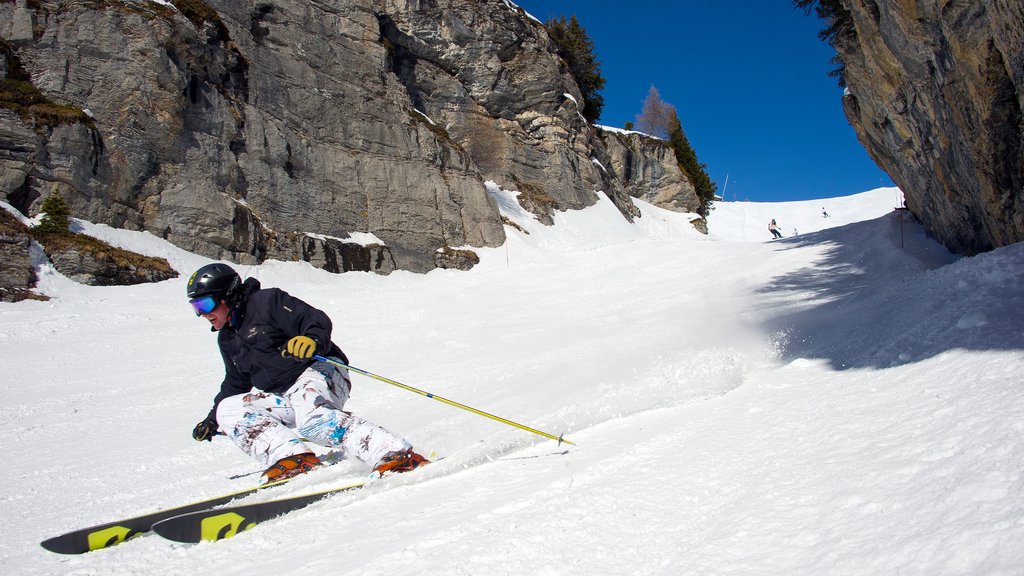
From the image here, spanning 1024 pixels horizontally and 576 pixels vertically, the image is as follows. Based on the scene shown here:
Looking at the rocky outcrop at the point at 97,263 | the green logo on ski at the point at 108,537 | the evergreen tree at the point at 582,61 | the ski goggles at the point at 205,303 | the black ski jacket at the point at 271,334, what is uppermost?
the evergreen tree at the point at 582,61

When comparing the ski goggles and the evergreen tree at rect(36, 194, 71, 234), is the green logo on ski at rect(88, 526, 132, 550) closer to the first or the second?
the ski goggles

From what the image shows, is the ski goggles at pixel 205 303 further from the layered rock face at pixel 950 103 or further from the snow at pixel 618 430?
the layered rock face at pixel 950 103

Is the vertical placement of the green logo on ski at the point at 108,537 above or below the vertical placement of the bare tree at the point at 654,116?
below

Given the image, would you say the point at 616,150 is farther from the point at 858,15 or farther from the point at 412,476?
the point at 412,476

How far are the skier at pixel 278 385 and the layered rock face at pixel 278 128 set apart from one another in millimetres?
14550

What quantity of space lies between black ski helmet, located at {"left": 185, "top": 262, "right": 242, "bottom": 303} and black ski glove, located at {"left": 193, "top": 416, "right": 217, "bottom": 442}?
1.03 metres

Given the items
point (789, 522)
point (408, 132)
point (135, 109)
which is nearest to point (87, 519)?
point (789, 522)

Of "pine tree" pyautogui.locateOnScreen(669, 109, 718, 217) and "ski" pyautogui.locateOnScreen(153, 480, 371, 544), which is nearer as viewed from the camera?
"ski" pyautogui.locateOnScreen(153, 480, 371, 544)

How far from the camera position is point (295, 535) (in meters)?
3.23

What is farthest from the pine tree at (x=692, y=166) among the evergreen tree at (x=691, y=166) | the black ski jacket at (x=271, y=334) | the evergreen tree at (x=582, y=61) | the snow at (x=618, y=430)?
the black ski jacket at (x=271, y=334)

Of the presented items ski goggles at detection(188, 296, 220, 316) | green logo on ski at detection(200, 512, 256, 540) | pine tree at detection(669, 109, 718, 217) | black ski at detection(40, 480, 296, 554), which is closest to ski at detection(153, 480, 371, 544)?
green logo on ski at detection(200, 512, 256, 540)

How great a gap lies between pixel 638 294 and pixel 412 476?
11138 millimetres

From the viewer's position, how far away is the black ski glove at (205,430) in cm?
474

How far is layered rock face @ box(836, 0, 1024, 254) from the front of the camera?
650 centimetres
